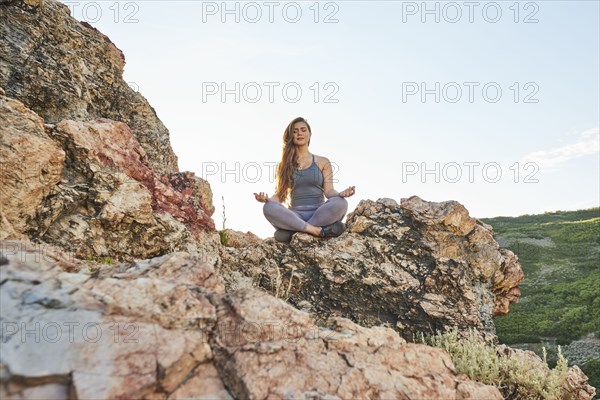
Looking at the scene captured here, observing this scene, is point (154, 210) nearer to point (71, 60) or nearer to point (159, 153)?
point (159, 153)

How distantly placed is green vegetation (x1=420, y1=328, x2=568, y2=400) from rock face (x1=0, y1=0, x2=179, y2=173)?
6782 millimetres

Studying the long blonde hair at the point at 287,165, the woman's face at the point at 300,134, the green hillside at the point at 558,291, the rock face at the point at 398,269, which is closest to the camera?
the rock face at the point at 398,269

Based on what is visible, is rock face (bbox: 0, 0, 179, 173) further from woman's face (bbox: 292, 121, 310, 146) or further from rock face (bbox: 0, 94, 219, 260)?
woman's face (bbox: 292, 121, 310, 146)

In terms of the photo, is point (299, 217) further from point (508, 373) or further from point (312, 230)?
point (508, 373)

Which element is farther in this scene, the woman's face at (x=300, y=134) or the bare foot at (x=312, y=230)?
the woman's face at (x=300, y=134)

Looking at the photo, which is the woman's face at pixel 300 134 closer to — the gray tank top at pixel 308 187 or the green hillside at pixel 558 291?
the gray tank top at pixel 308 187

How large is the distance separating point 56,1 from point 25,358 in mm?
8377

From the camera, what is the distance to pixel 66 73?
326 inches

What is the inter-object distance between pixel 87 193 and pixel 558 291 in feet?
77.5

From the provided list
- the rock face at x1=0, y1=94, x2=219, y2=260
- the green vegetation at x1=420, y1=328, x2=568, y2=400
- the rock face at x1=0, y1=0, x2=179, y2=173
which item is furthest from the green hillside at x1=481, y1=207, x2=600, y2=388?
the rock face at x1=0, y1=0, x2=179, y2=173

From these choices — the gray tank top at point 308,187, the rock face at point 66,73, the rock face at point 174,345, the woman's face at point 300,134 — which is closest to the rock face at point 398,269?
the gray tank top at point 308,187

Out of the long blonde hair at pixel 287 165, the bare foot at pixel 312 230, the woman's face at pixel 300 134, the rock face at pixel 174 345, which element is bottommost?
the rock face at pixel 174 345

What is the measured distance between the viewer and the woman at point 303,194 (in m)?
8.70

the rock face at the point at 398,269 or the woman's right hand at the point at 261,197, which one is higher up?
the woman's right hand at the point at 261,197
